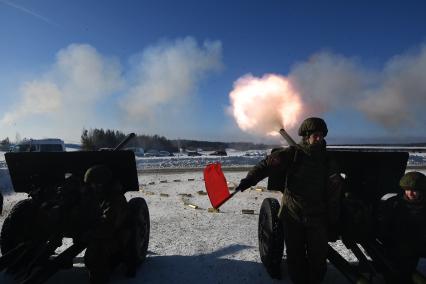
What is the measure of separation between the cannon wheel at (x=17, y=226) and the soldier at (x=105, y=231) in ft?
2.69

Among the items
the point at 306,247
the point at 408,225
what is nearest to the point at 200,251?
the point at 306,247

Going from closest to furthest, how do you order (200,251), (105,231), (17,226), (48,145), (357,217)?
1. (105,231)
2. (357,217)
3. (17,226)
4. (200,251)
5. (48,145)

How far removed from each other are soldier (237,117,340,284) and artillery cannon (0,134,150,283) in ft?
5.45

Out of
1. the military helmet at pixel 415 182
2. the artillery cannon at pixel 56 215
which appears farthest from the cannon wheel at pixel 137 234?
the military helmet at pixel 415 182

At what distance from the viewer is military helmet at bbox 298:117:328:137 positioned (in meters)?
3.87

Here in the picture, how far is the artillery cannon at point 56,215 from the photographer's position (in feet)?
13.8

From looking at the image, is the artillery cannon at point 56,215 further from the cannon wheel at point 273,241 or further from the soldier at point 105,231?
the cannon wheel at point 273,241

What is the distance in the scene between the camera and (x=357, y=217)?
434 centimetres

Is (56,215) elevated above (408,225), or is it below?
above

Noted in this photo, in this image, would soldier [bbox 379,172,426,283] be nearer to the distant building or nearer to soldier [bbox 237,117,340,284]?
soldier [bbox 237,117,340,284]

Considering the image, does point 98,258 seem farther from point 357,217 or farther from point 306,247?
point 357,217

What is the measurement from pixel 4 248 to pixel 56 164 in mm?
1272

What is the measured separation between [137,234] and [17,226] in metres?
1.40

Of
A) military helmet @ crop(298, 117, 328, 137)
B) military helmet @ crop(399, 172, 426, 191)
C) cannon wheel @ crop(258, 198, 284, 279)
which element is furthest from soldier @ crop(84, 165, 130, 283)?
military helmet @ crop(399, 172, 426, 191)
